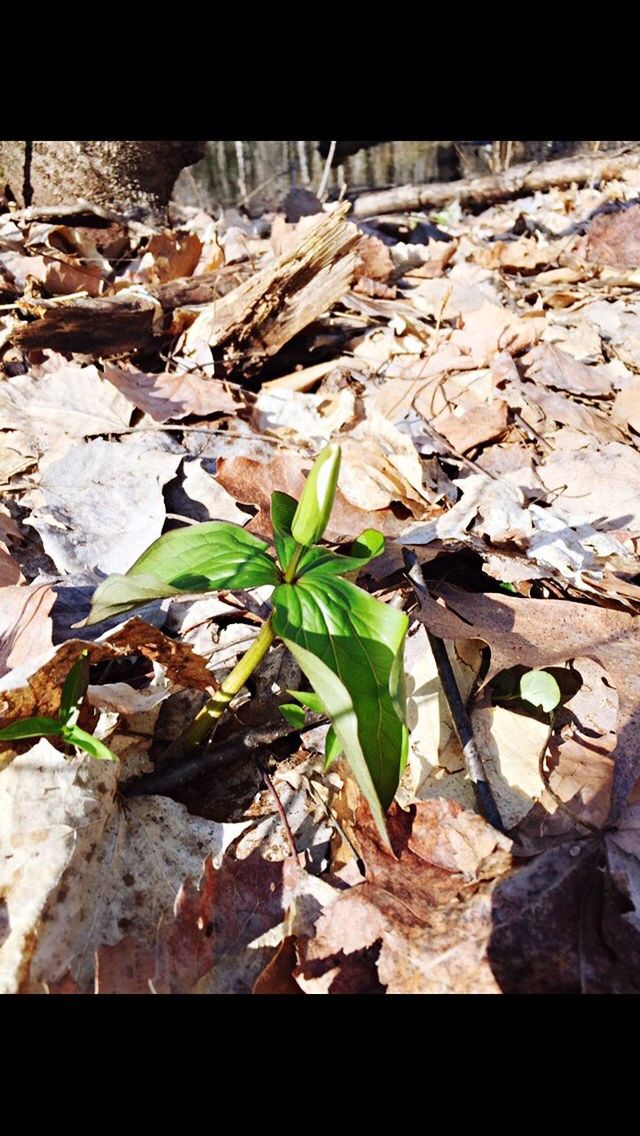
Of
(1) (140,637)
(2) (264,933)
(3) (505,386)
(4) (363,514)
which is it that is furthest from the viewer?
(3) (505,386)

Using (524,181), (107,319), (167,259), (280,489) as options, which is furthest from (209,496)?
(524,181)

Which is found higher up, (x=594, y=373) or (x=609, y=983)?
(x=594, y=373)

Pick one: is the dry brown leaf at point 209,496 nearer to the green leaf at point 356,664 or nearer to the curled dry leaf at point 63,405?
the curled dry leaf at point 63,405

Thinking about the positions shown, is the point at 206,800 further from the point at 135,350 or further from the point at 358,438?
the point at 135,350

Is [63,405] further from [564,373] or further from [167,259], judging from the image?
[564,373]

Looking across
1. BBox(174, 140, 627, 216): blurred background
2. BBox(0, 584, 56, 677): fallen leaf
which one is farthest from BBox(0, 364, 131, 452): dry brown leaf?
BBox(174, 140, 627, 216): blurred background

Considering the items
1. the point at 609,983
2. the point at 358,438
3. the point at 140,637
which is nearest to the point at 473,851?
the point at 609,983

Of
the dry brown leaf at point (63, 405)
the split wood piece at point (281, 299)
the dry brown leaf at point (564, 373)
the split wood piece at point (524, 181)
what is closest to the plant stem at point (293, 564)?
the dry brown leaf at point (63, 405)
